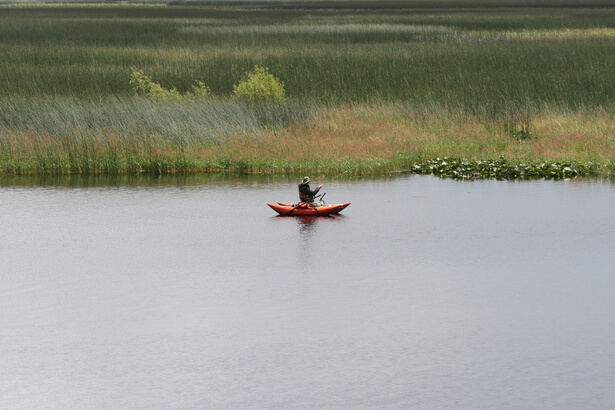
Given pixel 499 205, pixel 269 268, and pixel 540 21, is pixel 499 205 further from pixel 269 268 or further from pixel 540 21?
pixel 540 21

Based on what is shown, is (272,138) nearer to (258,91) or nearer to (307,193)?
(258,91)

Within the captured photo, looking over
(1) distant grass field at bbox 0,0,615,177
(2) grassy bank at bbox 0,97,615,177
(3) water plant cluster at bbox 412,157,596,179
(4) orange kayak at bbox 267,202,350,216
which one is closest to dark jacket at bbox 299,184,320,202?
(4) orange kayak at bbox 267,202,350,216

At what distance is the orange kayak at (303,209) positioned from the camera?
2011 cm

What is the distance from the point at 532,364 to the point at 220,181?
15.2 m

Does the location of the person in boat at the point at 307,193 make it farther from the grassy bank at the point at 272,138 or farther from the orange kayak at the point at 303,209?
the grassy bank at the point at 272,138

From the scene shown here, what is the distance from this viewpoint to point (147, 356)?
11.7 m

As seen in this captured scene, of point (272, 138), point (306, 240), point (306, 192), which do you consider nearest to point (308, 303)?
point (306, 240)

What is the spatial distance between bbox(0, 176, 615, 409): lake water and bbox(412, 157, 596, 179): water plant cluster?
317 cm

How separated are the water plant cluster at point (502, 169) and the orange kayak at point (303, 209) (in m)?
6.70

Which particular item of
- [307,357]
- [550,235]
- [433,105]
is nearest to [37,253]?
[307,357]

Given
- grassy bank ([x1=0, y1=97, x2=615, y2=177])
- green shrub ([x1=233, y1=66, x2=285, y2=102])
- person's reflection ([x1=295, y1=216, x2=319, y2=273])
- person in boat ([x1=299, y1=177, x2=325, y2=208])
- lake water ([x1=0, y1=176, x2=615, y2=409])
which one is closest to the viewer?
lake water ([x1=0, y1=176, x2=615, y2=409])

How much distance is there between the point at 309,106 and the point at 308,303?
20.5 m

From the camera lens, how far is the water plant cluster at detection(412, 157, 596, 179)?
25844 mm

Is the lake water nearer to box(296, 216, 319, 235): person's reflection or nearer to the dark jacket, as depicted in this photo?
box(296, 216, 319, 235): person's reflection
